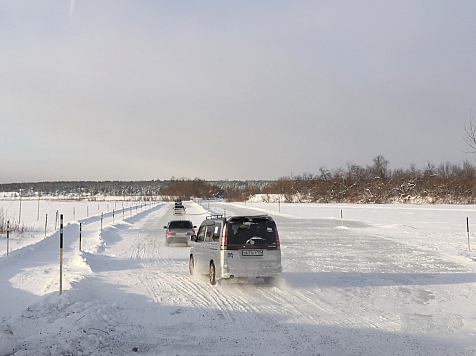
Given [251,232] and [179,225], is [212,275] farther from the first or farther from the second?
[179,225]

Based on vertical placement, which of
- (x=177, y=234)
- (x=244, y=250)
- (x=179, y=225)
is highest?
(x=244, y=250)

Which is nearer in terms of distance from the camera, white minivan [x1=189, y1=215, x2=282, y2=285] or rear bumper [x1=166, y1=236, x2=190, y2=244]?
white minivan [x1=189, y1=215, x2=282, y2=285]

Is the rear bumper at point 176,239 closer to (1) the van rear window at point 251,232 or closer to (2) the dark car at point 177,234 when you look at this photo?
(2) the dark car at point 177,234

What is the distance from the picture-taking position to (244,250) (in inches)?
453

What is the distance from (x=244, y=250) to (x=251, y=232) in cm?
53

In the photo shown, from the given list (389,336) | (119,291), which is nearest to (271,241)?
(119,291)

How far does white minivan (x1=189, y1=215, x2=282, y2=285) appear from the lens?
11.4 m

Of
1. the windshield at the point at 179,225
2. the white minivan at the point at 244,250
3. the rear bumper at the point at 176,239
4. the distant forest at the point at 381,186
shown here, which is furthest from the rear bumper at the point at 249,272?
the distant forest at the point at 381,186

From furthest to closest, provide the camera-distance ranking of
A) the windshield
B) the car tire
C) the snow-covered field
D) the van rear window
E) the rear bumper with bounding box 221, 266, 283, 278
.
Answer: the windshield, the car tire, the van rear window, the rear bumper with bounding box 221, 266, 283, 278, the snow-covered field

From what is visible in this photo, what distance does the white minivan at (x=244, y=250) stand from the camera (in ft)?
37.5

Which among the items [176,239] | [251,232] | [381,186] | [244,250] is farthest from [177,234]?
[381,186]

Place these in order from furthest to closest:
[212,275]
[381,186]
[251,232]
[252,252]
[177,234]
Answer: [381,186] < [177,234] < [212,275] < [251,232] < [252,252]

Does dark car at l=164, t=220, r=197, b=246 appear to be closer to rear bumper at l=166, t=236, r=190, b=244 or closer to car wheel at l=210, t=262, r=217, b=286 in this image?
rear bumper at l=166, t=236, r=190, b=244

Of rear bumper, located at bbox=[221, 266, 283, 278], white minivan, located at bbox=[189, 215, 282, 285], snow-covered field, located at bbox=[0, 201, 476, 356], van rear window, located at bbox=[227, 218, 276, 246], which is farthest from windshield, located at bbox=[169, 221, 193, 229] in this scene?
rear bumper, located at bbox=[221, 266, 283, 278]
